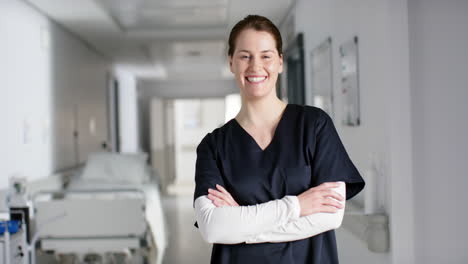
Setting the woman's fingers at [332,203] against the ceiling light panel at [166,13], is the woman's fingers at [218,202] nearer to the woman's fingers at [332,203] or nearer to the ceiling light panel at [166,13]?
the woman's fingers at [332,203]

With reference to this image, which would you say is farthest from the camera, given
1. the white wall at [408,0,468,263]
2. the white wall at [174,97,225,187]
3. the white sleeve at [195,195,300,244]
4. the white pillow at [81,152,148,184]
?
the white wall at [174,97,225,187]

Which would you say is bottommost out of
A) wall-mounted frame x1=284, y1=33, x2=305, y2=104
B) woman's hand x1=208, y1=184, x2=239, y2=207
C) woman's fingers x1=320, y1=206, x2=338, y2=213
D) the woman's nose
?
woman's fingers x1=320, y1=206, x2=338, y2=213

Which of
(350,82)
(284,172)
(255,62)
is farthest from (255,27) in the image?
(350,82)

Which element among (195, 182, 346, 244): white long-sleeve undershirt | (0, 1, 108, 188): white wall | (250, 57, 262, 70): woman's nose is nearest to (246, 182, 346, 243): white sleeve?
(195, 182, 346, 244): white long-sleeve undershirt

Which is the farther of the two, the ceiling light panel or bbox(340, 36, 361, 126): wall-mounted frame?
the ceiling light panel

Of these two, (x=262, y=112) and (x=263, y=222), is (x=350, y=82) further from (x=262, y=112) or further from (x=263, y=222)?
(x=263, y=222)

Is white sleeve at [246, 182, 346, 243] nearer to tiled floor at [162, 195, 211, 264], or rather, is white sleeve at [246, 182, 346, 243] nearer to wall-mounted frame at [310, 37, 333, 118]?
wall-mounted frame at [310, 37, 333, 118]

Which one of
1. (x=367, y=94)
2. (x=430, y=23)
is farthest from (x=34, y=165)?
(x=430, y=23)

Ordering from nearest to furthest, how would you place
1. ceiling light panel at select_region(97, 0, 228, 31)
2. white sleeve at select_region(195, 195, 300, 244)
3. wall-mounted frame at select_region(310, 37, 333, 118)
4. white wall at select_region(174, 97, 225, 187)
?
white sleeve at select_region(195, 195, 300, 244)
wall-mounted frame at select_region(310, 37, 333, 118)
ceiling light panel at select_region(97, 0, 228, 31)
white wall at select_region(174, 97, 225, 187)

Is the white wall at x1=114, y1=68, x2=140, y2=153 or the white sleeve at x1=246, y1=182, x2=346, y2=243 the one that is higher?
the white wall at x1=114, y1=68, x2=140, y2=153

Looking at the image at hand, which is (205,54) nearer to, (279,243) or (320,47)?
(320,47)

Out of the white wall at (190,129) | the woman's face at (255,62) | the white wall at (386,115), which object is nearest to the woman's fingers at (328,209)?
the woman's face at (255,62)

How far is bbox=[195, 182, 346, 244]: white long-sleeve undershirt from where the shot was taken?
1.31 meters

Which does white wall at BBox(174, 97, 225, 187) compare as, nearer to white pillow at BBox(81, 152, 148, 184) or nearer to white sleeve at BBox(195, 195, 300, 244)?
white pillow at BBox(81, 152, 148, 184)
